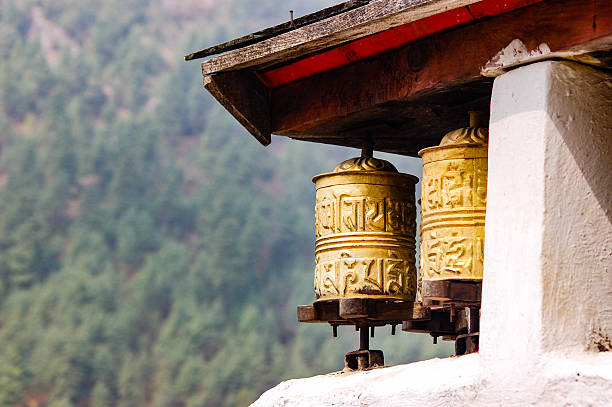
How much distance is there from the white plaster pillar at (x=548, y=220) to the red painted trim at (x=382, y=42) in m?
0.23

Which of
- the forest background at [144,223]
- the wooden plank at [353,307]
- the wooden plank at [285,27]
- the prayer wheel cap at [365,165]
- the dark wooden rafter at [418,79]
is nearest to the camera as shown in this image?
the dark wooden rafter at [418,79]

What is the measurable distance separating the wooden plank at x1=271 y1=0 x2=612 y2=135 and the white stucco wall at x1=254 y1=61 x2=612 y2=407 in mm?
119

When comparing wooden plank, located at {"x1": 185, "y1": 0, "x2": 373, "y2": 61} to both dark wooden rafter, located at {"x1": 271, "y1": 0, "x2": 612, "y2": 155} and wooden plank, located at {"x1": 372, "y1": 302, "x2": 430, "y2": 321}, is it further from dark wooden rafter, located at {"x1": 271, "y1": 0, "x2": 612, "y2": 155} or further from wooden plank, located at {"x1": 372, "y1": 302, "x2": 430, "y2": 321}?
wooden plank, located at {"x1": 372, "y1": 302, "x2": 430, "y2": 321}

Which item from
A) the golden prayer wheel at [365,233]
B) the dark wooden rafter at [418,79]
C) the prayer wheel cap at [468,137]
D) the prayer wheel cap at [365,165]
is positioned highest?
the dark wooden rafter at [418,79]

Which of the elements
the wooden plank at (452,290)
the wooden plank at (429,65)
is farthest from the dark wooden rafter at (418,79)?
the wooden plank at (452,290)

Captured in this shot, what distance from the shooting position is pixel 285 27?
413 cm

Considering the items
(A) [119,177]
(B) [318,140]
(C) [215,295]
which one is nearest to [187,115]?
(A) [119,177]

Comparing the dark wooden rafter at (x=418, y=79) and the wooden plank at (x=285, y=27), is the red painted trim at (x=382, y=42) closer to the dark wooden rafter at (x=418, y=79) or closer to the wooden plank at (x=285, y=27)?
the dark wooden rafter at (x=418, y=79)

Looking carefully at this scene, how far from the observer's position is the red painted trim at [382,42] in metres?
3.69

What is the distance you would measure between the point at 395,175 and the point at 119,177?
130ft

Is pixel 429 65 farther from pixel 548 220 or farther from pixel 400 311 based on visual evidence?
pixel 400 311

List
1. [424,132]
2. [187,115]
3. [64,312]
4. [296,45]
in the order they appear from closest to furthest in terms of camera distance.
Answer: [296,45] → [424,132] → [64,312] → [187,115]

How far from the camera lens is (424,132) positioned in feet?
15.5

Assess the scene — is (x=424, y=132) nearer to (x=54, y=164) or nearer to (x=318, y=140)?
(x=318, y=140)
